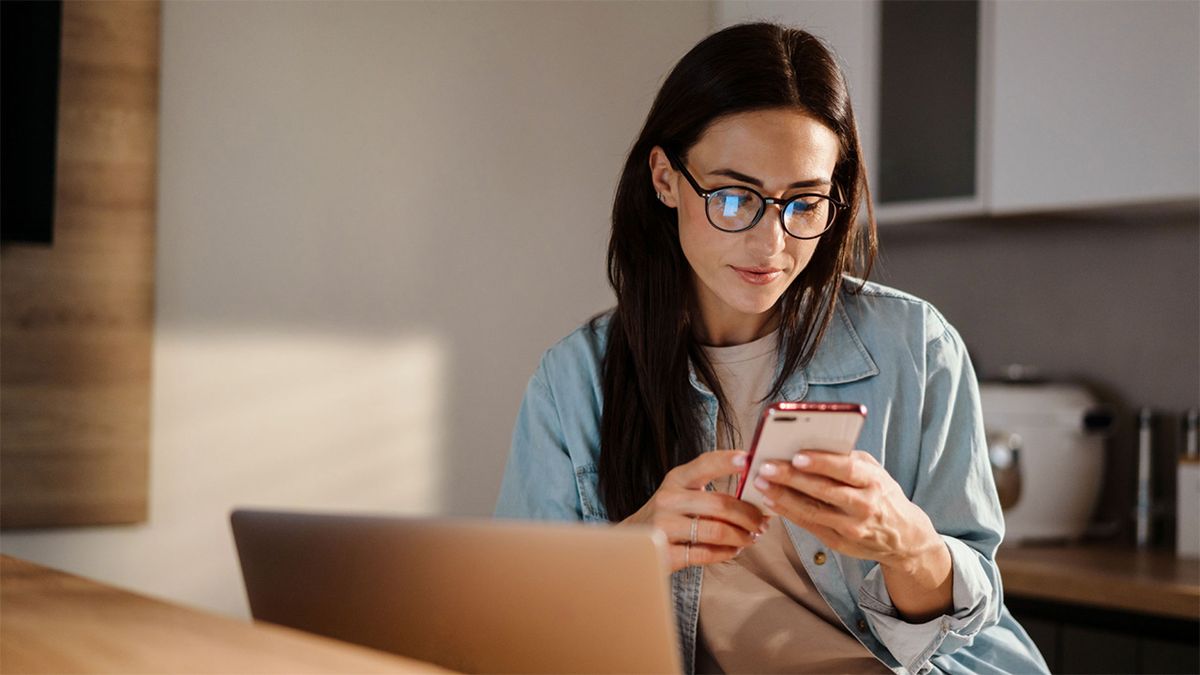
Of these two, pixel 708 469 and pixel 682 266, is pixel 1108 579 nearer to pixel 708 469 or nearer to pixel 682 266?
pixel 682 266

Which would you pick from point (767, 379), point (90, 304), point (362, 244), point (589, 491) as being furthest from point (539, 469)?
point (362, 244)

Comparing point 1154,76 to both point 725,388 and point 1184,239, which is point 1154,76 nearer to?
point 1184,239

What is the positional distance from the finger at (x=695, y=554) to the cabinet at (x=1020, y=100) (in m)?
1.57

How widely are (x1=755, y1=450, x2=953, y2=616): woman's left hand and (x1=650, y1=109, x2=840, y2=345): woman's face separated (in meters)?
0.32

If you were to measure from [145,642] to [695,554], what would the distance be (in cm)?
44

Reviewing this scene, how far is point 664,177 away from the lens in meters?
1.41

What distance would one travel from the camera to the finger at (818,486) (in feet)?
3.09

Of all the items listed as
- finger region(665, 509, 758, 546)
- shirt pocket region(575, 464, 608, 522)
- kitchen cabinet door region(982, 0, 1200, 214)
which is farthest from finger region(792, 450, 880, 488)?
kitchen cabinet door region(982, 0, 1200, 214)

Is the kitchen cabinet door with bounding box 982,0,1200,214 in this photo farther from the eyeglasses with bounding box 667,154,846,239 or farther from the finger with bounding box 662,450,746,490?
the finger with bounding box 662,450,746,490

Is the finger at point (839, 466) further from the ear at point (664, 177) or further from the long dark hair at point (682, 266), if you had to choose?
the ear at point (664, 177)

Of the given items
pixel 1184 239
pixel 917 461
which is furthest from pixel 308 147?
pixel 1184 239

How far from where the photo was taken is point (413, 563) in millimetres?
816

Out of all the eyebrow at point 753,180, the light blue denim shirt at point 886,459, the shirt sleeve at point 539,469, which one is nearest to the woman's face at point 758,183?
the eyebrow at point 753,180

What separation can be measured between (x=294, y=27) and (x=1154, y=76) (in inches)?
64.8
